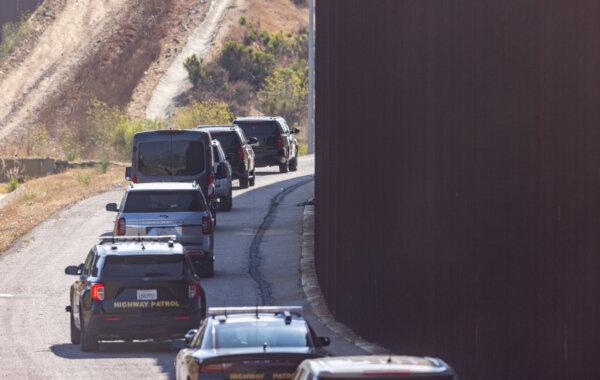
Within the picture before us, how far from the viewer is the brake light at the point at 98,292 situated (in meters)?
21.3

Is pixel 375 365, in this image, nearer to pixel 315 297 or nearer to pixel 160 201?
pixel 315 297

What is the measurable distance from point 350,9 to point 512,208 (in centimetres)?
932

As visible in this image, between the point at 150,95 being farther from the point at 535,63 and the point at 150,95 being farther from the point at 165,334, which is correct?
the point at 535,63

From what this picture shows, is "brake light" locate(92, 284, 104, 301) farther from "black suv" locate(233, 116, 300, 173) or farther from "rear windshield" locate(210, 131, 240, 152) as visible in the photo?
"black suv" locate(233, 116, 300, 173)

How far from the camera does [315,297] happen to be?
91.2 feet

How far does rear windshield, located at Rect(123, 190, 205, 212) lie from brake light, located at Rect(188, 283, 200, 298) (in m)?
7.25

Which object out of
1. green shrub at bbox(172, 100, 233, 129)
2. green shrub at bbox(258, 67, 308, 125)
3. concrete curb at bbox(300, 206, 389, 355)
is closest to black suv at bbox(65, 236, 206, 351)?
concrete curb at bbox(300, 206, 389, 355)

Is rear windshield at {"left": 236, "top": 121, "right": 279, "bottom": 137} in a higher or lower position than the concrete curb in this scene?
higher

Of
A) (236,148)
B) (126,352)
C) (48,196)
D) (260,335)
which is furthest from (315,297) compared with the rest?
(48,196)

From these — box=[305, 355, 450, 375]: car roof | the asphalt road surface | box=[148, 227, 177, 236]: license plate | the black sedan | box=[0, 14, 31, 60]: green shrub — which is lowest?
the asphalt road surface

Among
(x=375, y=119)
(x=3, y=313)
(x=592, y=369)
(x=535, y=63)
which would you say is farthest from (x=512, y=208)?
(x=3, y=313)

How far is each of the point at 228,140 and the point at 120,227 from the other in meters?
14.4

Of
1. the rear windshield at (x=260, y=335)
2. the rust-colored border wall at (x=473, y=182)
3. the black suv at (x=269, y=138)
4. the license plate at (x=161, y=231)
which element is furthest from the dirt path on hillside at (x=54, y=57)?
the rear windshield at (x=260, y=335)

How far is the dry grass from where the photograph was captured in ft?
133
